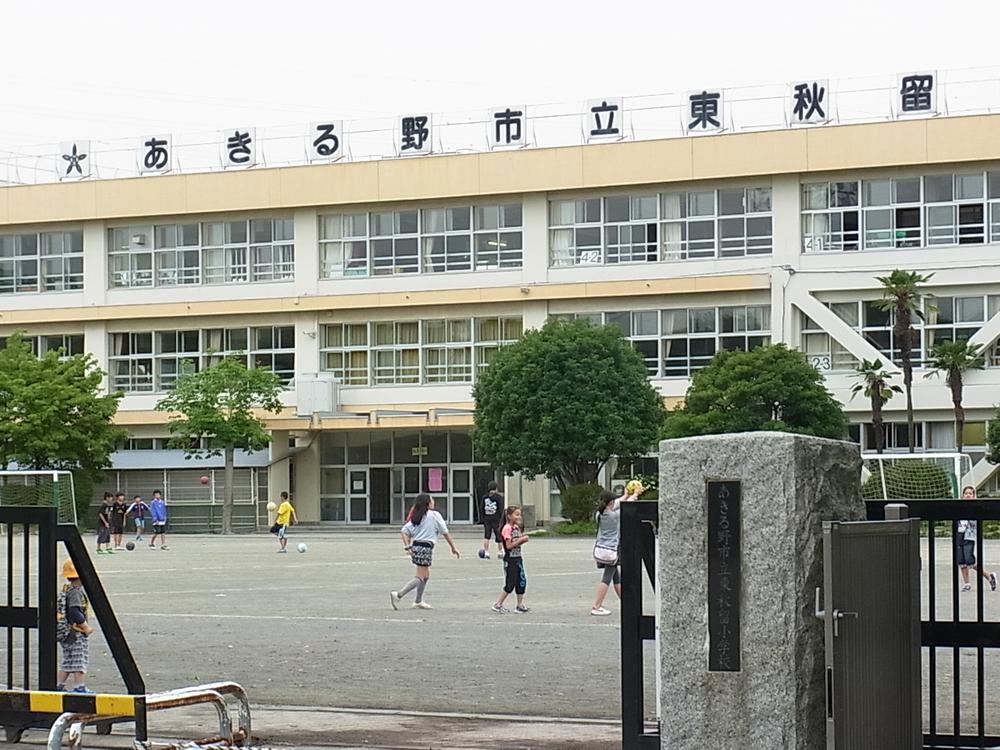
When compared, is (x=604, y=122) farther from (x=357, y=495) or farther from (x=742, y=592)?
(x=742, y=592)

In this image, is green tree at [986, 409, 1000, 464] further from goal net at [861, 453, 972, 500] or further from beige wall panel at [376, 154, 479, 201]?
beige wall panel at [376, 154, 479, 201]

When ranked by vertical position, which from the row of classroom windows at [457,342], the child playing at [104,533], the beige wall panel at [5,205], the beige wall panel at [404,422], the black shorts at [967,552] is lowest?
the child playing at [104,533]

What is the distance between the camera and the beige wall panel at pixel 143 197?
66.0 m

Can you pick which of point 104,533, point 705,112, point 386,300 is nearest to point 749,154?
point 705,112

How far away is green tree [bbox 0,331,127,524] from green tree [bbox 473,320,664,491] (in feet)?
49.4

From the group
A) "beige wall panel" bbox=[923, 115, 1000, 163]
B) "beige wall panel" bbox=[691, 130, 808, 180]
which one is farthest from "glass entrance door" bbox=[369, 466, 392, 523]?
"beige wall panel" bbox=[923, 115, 1000, 163]

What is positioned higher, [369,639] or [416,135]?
[416,135]

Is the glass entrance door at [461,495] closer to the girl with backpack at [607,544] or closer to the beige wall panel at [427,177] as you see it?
the beige wall panel at [427,177]

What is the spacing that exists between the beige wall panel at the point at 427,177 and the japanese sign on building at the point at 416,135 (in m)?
0.34

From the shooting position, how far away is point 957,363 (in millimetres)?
53406

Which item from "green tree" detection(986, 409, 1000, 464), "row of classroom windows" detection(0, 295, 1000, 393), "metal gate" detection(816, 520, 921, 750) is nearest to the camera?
"metal gate" detection(816, 520, 921, 750)

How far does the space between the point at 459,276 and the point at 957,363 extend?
62.0 feet

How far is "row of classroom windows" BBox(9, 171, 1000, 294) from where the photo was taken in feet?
187

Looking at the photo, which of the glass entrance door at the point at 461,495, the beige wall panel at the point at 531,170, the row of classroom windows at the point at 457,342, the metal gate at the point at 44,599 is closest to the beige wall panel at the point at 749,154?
the beige wall panel at the point at 531,170
